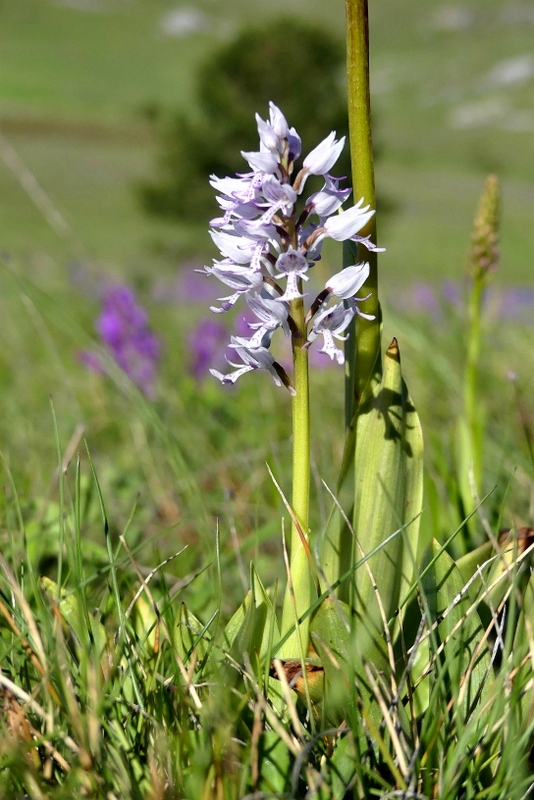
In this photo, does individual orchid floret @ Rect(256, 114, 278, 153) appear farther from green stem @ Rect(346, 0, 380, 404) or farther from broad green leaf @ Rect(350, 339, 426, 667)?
broad green leaf @ Rect(350, 339, 426, 667)

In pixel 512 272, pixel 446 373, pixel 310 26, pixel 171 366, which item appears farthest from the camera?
pixel 512 272

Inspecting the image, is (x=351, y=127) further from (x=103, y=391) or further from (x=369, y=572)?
(x=103, y=391)

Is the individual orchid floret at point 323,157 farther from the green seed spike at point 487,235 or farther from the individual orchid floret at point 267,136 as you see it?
the green seed spike at point 487,235

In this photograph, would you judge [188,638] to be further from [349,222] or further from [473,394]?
[473,394]

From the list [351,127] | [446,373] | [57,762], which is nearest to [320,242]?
[351,127]

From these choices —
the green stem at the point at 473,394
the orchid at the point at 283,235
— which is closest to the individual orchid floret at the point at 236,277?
the orchid at the point at 283,235

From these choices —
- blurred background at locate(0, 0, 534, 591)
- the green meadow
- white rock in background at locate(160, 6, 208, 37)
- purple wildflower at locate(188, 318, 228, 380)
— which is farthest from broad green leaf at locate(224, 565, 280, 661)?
white rock in background at locate(160, 6, 208, 37)
